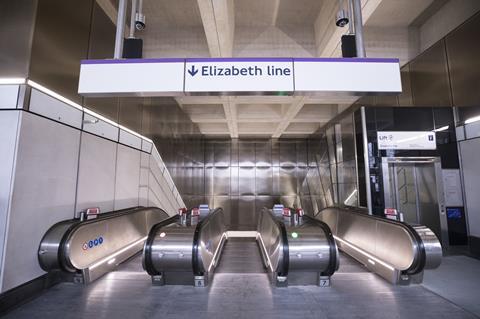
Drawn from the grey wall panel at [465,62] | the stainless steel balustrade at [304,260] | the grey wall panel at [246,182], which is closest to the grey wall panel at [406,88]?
the grey wall panel at [465,62]

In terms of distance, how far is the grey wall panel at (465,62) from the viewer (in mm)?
5395

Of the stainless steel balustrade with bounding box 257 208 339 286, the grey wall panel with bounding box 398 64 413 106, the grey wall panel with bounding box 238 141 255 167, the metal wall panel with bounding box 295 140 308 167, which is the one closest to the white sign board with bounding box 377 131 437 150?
the grey wall panel with bounding box 398 64 413 106

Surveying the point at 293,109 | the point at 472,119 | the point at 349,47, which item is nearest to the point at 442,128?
the point at 472,119

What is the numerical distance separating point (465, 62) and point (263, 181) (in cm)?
1036

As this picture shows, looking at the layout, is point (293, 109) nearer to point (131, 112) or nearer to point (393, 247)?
point (131, 112)

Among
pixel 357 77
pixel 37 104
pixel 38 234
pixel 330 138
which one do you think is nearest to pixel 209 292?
pixel 38 234

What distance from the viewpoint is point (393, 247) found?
4.26 meters

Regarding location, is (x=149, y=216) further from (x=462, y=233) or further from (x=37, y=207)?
(x=462, y=233)

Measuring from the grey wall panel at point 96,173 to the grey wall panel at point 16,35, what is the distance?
1472mm

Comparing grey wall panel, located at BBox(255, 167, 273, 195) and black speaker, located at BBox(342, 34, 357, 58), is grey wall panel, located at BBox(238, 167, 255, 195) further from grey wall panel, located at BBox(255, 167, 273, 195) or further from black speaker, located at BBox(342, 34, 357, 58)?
black speaker, located at BBox(342, 34, 357, 58)

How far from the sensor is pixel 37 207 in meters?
3.60

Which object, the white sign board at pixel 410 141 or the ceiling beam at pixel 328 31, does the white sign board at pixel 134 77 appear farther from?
the white sign board at pixel 410 141

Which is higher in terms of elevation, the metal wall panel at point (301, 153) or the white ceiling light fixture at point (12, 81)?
the metal wall panel at point (301, 153)

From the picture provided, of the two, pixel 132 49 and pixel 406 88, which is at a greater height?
pixel 406 88
